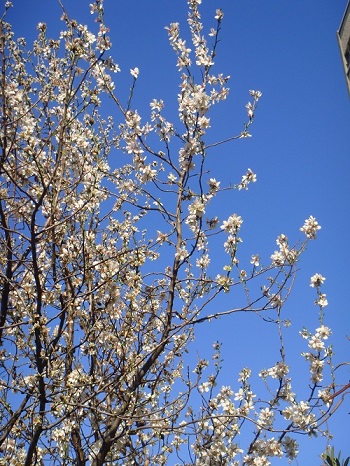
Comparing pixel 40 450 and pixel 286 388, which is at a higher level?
pixel 286 388

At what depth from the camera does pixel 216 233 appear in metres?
4.66

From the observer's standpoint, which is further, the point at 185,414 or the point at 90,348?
the point at 185,414

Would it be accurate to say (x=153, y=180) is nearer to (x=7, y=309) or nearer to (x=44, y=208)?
(x=44, y=208)

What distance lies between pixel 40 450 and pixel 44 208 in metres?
2.37

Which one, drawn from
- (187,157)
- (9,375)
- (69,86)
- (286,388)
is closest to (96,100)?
(69,86)

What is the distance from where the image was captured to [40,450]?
4625 mm

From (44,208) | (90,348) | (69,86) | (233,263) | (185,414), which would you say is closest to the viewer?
(69,86)

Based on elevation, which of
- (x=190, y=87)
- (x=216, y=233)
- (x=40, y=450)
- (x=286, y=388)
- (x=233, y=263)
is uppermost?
(x=190, y=87)

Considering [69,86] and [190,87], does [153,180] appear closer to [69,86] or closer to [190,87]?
[190,87]

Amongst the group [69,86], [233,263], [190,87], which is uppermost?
[190,87]

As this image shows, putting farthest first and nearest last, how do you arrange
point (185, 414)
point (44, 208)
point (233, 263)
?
point (185, 414)
point (44, 208)
point (233, 263)

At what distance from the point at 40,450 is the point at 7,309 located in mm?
1463

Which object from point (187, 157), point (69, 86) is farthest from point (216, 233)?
point (69, 86)

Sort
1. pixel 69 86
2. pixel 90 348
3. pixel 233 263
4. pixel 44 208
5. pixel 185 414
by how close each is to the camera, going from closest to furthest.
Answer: pixel 69 86
pixel 233 263
pixel 90 348
pixel 44 208
pixel 185 414
